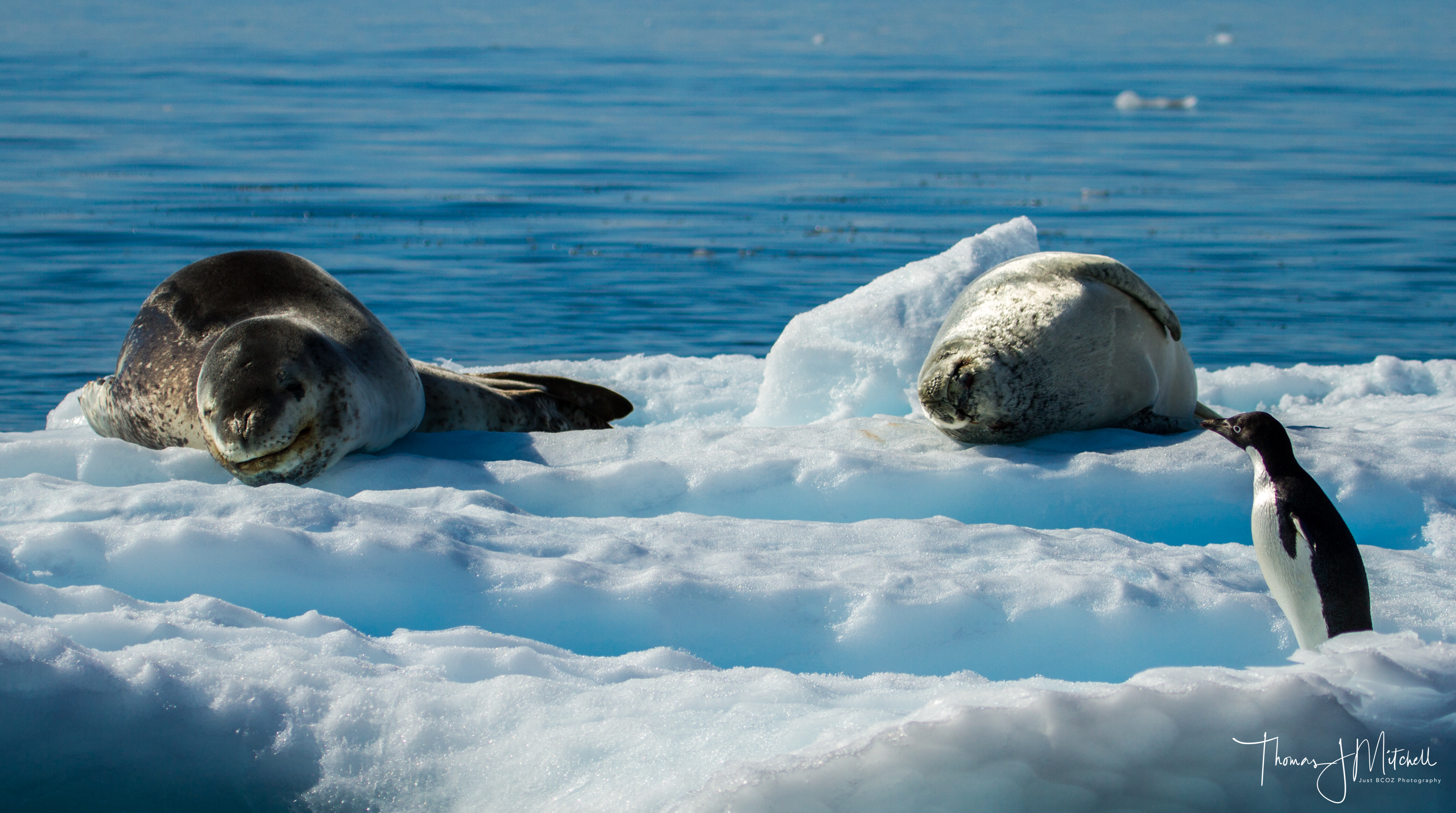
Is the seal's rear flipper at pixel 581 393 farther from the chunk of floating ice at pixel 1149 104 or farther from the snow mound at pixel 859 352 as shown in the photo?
the chunk of floating ice at pixel 1149 104

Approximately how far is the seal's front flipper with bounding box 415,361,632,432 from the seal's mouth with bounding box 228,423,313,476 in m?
0.82

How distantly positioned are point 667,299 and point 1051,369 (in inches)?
205

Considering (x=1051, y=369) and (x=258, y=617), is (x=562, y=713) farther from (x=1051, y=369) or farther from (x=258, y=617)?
(x=1051, y=369)

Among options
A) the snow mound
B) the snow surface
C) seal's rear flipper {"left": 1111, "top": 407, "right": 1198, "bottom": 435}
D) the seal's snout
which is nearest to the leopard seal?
the snow surface

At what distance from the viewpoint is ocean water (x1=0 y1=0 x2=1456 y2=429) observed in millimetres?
8961

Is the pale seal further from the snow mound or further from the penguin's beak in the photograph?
the penguin's beak

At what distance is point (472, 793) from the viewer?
2277 mm

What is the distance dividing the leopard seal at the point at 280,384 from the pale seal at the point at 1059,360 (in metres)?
1.65

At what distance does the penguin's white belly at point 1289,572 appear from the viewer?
2898mm

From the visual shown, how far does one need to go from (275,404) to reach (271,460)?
7.3 inches

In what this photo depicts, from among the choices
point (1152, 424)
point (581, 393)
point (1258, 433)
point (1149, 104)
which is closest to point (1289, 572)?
point (1258, 433)

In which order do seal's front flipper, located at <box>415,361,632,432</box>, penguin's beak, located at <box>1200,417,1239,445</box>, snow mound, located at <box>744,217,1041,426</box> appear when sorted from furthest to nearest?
snow mound, located at <box>744,217,1041,426</box> → seal's front flipper, located at <box>415,361,632,432</box> → penguin's beak, located at <box>1200,417,1239,445</box>

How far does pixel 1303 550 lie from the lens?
9.60 ft

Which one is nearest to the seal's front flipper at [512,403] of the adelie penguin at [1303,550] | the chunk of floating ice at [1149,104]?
the adelie penguin at [1303,550]
